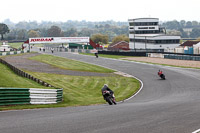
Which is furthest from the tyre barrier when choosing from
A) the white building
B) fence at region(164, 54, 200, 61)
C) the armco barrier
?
the white building

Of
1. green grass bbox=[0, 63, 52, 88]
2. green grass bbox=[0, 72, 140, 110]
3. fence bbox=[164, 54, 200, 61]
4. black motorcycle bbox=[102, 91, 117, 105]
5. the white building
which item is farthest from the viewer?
the white building

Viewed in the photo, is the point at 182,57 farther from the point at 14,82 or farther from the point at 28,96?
the point at 28,96

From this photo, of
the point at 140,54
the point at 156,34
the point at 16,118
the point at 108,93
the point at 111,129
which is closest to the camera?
the point at 111,129

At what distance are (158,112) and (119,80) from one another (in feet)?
79.1

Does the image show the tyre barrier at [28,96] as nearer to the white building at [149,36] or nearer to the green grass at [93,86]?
the green grass at [93,86]

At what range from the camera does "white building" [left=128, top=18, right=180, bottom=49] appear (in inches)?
4796

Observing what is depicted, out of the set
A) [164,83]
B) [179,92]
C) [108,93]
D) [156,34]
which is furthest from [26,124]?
[156,34]

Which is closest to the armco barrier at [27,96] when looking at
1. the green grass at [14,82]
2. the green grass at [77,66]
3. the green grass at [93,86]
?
the green grass at [14,82]

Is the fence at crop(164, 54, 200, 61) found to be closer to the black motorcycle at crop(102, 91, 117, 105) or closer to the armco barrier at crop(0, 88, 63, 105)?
the black motorcycle at crop(102, 91, 117, 105)

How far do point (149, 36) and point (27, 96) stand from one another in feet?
356

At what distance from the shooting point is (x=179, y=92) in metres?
29.5

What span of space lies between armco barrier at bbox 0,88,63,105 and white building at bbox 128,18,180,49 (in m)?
102

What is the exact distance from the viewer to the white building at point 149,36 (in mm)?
121812

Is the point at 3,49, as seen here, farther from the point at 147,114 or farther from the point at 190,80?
the point at 147,114
